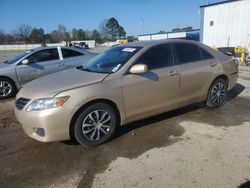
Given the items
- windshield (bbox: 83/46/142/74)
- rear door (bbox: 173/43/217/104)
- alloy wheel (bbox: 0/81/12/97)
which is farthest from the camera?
alloy wheel (bbox: 0/81/12/97)

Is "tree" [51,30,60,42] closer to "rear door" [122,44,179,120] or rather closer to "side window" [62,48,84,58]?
"side window" [62,48,84,58]

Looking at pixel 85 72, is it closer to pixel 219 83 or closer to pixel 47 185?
pixel 47 185

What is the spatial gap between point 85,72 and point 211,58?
9.02 ft

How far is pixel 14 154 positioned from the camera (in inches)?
142

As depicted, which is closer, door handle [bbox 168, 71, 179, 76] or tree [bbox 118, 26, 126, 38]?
door handle [bbox 168, 71, 179, 76]

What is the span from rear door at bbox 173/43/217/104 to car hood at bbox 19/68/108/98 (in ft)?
5.38

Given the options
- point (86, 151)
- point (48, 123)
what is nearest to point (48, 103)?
point (48, 123)

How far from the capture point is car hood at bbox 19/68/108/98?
3454mm

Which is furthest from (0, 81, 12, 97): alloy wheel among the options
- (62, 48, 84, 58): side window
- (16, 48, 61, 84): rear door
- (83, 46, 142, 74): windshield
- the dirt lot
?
(83, 46, 142, 74): windshield

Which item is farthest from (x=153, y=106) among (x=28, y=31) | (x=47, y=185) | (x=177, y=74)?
(x=28, y=31)

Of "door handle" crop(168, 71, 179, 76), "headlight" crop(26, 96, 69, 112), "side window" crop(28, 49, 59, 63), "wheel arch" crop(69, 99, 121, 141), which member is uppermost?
"side window" crop(28, 49, 59, 63)

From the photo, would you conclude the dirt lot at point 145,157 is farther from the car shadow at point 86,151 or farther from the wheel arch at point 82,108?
the wheel arch at point 82,108

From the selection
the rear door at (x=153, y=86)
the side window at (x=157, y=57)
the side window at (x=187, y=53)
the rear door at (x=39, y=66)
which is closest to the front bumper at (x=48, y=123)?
the rear door at (x=153, y=86)

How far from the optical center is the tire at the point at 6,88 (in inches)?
278
